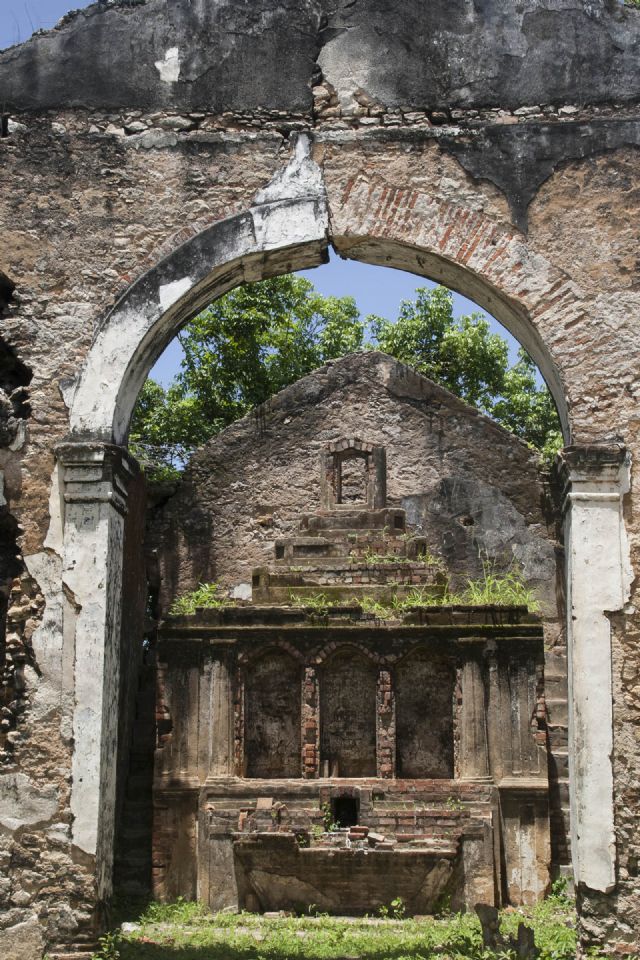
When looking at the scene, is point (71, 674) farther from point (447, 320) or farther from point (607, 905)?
point (447, 320)

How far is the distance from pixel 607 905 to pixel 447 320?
15.7 meters

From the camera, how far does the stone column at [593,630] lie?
5066 millimetres

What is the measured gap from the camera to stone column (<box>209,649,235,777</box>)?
11.0 meters

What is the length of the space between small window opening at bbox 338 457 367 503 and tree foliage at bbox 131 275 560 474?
177 inches

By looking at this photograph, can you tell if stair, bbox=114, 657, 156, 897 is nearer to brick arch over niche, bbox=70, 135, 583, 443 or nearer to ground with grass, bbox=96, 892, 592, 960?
ground with grass, bbox=96, 892, 592, 960

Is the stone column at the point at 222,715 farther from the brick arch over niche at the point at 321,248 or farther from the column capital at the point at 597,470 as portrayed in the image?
the column capital at the point at 597,470

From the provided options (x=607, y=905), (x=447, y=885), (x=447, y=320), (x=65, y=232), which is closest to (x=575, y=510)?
(x=607, y=905)

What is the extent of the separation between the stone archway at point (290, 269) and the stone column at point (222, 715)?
5.63 meters

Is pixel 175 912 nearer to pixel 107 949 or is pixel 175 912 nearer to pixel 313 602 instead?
pixel 313 602

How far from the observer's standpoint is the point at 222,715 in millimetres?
11164

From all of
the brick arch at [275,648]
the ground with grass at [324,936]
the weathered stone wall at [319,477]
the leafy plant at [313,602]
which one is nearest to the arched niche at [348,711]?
the brick arch at [275,648]

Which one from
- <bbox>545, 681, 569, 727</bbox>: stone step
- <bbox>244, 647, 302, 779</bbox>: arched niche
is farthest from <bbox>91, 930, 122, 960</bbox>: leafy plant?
<bbox>545, 681, 569, 727</bbox>: stone step

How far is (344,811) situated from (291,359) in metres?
9.71

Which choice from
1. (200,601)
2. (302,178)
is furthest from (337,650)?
(302,178)
